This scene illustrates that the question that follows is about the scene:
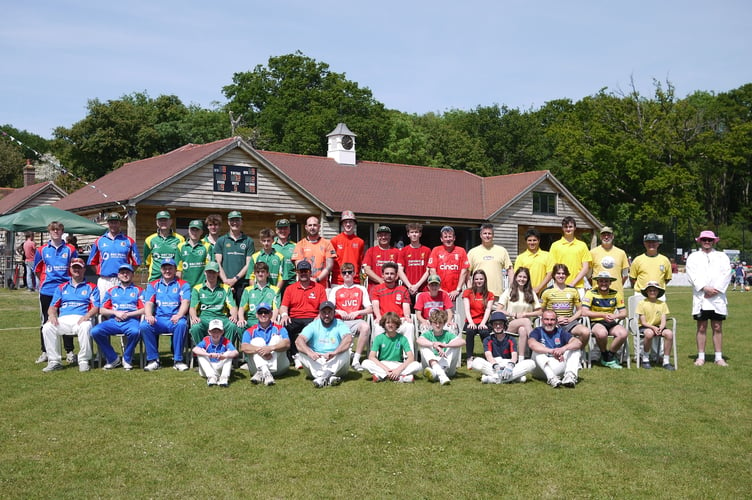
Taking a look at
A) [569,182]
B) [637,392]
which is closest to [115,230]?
[637,392]

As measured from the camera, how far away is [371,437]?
18.5 ft

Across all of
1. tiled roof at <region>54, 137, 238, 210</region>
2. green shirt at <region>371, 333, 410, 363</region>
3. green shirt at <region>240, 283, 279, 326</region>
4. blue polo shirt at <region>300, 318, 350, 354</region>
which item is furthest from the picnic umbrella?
green shirt at <region>371, 333, 410, 363</region>

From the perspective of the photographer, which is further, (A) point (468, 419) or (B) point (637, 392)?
(B) point (637, 392)

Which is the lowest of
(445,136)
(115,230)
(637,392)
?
(637,392)

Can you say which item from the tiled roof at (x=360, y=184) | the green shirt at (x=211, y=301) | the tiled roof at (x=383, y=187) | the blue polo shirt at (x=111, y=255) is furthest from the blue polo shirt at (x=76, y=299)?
the tiled roof at (x=383, y=187)

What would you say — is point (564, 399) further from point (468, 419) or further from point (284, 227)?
point (284, 227)

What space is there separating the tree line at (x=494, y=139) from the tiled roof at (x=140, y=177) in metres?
12.8

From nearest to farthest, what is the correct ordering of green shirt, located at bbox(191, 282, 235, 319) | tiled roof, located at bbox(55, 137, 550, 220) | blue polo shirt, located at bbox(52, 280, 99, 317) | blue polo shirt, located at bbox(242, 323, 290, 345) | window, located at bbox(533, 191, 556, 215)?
blue polo shirt, located at bbox(242, 323, 290, 345)
green shirt, located at bbox(191, 282, 235, 319)
blue polo shirt, located at bbox(52, 280, 99, 317)
tiled roof, located at bbox(55, 137, 550, 220)
window, located at bbox(533, 191, 556, 215)

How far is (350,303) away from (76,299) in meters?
3.30

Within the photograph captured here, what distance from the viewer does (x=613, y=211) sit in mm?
43750

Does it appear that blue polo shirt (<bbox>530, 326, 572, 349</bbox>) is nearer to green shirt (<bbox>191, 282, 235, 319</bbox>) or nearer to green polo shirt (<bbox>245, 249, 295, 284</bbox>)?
green polo shirt (<bbox>245, 249, 295, 284</bbox>)

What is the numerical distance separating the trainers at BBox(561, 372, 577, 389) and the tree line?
106 ft

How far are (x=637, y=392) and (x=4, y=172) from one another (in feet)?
184

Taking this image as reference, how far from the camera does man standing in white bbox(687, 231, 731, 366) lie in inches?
362
